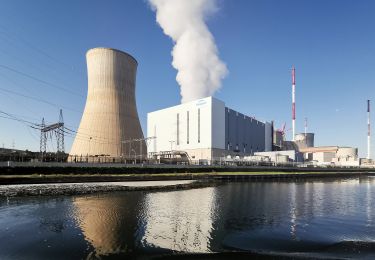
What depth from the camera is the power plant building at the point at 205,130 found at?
87.4 metres

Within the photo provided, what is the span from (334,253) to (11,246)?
37.5 feet

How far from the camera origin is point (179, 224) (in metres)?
15.0

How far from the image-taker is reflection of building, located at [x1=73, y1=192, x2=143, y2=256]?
1145 centimetres

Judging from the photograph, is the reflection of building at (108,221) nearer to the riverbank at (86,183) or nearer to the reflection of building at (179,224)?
the reflection of building at (179,224)

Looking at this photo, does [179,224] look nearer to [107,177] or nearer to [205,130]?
[107,177]

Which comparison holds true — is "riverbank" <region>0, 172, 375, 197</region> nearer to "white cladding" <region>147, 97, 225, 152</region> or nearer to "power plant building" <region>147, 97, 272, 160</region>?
"power plant building" <region>147, 97, 272, 160</region>

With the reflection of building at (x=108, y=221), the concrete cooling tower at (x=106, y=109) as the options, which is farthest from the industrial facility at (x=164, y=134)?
the reflection of building at (x=108, y=221)

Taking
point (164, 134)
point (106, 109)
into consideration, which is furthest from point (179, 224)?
point (164, 134)

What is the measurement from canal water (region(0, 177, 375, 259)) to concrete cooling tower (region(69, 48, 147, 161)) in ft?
90.2

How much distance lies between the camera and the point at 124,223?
49.0ft

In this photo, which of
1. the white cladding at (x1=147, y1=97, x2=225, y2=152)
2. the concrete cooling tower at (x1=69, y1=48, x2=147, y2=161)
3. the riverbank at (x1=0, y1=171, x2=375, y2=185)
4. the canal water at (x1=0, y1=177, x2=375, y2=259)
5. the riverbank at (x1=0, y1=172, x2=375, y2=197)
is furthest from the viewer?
the white cladding at (x1=147, y1=97, x2=225, y2=152)

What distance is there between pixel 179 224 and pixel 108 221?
353 centimetres

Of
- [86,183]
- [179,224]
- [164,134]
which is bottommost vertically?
[86,183]

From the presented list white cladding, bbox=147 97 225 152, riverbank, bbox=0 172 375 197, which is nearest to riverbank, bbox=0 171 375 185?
riverbank, bbox=0 172 375 197
